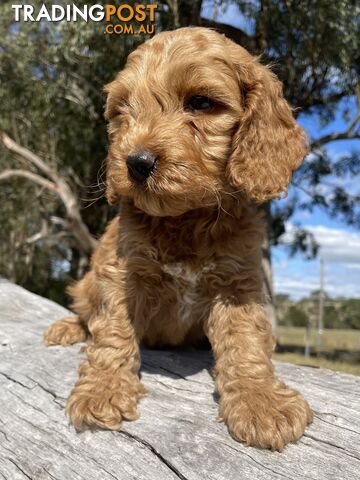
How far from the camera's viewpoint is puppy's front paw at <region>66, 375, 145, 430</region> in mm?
2525

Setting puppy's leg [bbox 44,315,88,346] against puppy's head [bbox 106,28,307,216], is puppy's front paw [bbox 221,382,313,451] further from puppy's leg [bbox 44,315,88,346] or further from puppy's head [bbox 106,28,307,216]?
puppy's leg [bbox 44,315,88,346]

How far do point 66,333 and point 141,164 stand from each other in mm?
2126

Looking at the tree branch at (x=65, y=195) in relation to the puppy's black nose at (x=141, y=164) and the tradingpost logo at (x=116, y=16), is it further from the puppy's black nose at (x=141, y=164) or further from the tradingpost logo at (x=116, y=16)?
the puppy's black nose at (x=141, y=164)

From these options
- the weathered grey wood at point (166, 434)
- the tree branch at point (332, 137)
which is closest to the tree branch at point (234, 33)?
the tree branch at point (332, 137)

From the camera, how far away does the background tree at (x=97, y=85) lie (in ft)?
30.1

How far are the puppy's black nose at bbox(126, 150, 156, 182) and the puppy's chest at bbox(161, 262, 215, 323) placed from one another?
622mm

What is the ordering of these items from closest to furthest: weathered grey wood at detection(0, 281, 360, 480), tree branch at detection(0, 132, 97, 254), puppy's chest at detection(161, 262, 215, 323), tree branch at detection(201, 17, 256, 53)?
1. weathered grey wood at detection(0, 281, 360, 480)
2. puppy's chest at detection(161, 262, 215, 323)
3. tree branch at detection(201, 17, 256, 53)
4. tree branch at detection(0, 132, 97, 254)

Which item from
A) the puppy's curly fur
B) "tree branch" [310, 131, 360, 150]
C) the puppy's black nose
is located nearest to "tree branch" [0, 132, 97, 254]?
"tree branch" [310, 131, 360, 150]

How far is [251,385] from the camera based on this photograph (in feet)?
8.47

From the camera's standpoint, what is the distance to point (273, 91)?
2.87 meters

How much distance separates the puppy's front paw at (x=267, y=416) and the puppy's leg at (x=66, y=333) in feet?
5.88

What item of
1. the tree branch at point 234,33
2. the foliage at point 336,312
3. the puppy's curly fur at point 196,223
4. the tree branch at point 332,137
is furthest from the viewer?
the foliage at point 336,312

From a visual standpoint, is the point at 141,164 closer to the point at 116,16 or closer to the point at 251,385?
the point at 251,385

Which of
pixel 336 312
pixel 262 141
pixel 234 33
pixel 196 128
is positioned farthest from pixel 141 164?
pixel 336 312
